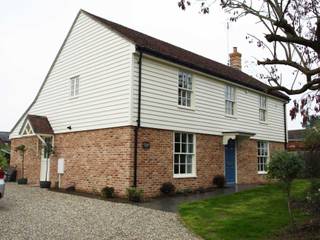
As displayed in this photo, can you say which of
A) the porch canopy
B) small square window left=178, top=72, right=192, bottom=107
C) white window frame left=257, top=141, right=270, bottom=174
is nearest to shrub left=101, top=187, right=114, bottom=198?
small square window left=178, top=72, right=192, bottom=107

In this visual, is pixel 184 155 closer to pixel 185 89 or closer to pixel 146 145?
pixel 146 145

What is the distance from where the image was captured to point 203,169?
18.4m

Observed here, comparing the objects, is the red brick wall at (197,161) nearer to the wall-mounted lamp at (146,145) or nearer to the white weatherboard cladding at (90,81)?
the wall-mounted lamp at (146,145)

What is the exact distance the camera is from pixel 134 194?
14.2 meters

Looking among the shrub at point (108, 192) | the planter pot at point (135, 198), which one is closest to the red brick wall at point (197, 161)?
the planter pot at point (135, 198)

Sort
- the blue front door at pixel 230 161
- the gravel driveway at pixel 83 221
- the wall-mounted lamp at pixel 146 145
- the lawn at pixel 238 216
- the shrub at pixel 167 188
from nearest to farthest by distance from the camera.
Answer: the gravel driveway at pixel 83 221 → the lawn at pixel 238 216 → the wall-mounted lamp at pixel 146 145 → the shrub at pixel 167 188 → the blue front door at pixel 230 161

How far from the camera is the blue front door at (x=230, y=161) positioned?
2023 centimetres

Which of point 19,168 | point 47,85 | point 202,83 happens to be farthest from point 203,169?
point 19,168

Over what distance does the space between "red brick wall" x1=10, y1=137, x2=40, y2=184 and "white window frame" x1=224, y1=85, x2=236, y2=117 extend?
412 inches

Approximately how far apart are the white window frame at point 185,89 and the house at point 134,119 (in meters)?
0.05

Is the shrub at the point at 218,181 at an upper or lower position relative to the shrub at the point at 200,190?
upper

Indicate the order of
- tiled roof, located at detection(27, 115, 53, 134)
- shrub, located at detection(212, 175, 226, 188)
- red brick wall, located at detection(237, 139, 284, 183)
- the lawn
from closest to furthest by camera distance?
the lawn, shrub, located at detection(212, 175, 226, 188), tiled roof, located at detection(27, 115, 53, 134), red brick wall, located at detection(237, 139, 284, 183)

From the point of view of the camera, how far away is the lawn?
30.2ft

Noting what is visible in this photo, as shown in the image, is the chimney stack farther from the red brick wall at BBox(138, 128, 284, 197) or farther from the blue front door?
the blue front door
